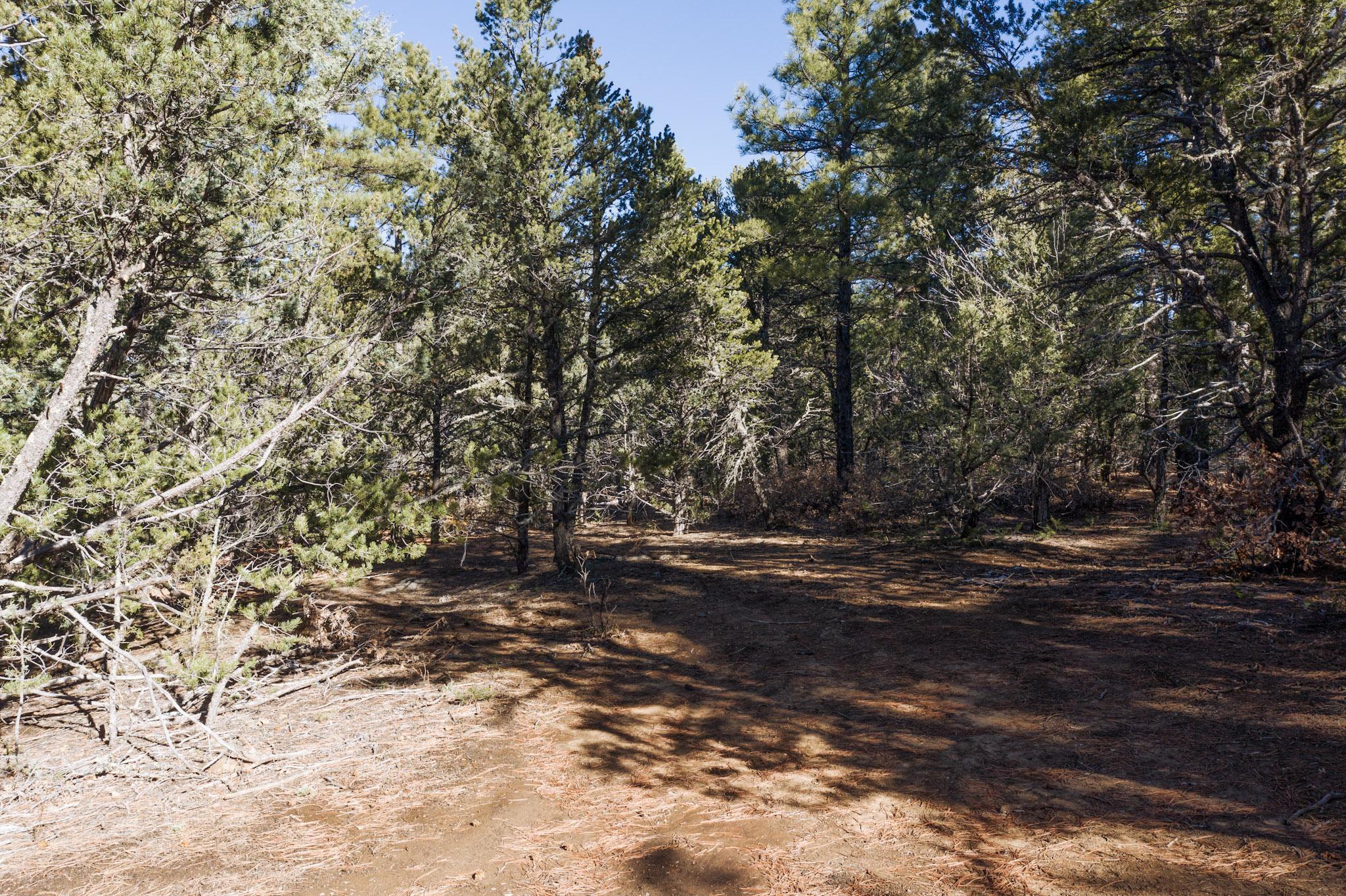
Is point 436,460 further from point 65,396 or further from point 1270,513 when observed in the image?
point 1270,513

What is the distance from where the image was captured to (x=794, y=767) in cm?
520

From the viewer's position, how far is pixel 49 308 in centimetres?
612

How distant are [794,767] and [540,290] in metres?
8.15

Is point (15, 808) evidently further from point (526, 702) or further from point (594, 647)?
point (594, 647)

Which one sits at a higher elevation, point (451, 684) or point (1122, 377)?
point (1122, 377)

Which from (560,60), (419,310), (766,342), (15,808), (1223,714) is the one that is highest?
(560,60)

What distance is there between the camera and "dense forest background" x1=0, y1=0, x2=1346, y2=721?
5598mm

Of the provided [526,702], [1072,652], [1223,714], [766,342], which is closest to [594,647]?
[526,702]

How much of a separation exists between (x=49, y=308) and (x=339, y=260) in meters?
2.50

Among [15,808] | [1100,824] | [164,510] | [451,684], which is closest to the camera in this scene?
[1100,824]

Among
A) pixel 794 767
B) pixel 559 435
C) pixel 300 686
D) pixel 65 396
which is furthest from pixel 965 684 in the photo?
pixel 65 396

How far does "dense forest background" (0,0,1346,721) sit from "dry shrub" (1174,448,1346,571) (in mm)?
63

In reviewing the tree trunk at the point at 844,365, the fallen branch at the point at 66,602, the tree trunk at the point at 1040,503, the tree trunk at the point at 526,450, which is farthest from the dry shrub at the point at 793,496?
the fallen branch at the point at 66,602

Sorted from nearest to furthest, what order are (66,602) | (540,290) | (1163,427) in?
1. (66,602)
2. (1163,427)
3. (540,290)
